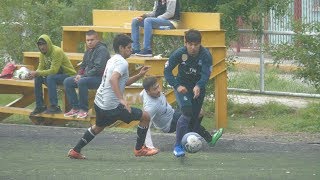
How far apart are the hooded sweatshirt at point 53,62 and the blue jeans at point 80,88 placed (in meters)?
0.46

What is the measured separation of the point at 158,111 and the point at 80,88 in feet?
8.79

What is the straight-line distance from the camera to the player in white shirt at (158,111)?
43.0 ft

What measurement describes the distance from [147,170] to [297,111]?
21.3 ft

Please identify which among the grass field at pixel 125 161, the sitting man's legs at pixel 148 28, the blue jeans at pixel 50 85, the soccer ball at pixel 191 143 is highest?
the sitting man's legs at pixel 148 28

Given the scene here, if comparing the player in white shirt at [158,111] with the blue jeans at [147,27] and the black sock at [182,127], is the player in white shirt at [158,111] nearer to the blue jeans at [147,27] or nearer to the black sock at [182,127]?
the black sock at [182,127]

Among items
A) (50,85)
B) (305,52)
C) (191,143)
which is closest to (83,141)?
(191,143)

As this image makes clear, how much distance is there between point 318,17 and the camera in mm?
18266

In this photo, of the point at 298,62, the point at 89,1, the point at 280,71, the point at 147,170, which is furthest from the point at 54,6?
the point at 147,170

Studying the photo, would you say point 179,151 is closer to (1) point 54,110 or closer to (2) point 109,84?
(2) point 109,84

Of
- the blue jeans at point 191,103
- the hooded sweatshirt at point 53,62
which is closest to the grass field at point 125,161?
the blue jeans at point 191,103

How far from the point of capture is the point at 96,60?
1559 centimetres

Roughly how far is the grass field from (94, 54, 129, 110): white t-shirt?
690 mm

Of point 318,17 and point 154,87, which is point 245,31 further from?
point 154,87

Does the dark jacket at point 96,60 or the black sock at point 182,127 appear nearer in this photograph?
the black sock at point 182,127
